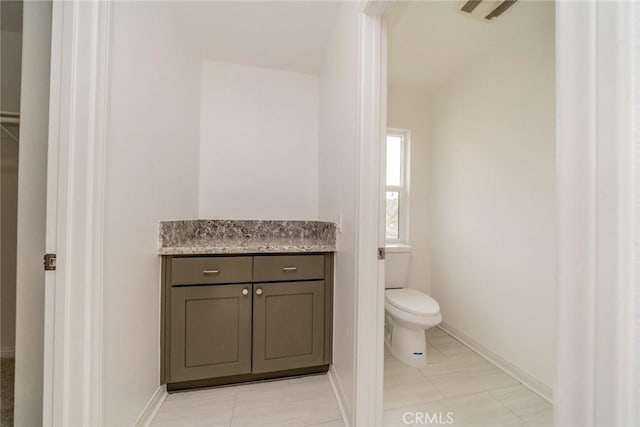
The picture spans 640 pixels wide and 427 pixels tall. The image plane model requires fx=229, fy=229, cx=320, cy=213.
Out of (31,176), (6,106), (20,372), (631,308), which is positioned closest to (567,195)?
(631,308)

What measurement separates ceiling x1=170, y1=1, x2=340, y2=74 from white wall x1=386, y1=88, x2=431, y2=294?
3.06 ft

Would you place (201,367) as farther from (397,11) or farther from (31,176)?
(397,11)

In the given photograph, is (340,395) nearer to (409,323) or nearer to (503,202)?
(409,323)

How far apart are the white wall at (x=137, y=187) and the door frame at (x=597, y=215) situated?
1.30m

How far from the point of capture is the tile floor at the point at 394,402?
1221mm

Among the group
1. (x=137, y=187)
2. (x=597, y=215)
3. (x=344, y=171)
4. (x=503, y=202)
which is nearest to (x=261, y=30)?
(x=344, y=171)

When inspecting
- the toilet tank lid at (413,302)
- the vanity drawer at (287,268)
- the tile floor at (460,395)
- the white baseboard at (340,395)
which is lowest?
the tile floor at (460,395)

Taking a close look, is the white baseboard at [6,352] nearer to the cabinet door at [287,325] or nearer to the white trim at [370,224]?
the cabinet door at [287,325]

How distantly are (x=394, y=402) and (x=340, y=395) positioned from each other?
322 millimetres

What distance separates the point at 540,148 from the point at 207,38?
2.46 meters

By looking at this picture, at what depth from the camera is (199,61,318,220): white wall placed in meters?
2.02

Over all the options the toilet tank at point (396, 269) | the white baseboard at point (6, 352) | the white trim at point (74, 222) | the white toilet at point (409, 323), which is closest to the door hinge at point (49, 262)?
the white trim at point (74, 222)

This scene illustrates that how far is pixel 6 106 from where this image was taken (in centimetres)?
89

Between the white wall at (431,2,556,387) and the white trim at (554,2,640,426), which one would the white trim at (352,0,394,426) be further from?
the white wall at (431,2,556,387)
